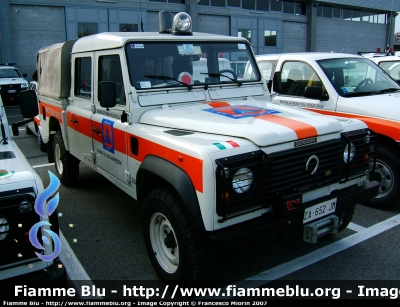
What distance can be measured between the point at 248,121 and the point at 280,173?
1.90ft

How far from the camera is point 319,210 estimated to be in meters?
3.07

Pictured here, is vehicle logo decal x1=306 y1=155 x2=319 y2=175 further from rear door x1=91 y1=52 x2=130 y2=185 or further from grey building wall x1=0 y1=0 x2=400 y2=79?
grey building wall x1=0 y1=0 x2=400 y2=79

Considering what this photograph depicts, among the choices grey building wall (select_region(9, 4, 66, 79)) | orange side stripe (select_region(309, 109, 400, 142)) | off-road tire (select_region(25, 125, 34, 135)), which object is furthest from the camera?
grey building wall (select_region(9, 4, 66, 79))

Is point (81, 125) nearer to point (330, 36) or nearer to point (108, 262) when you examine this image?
point (108, 262)

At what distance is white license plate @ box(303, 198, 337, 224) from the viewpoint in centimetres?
300

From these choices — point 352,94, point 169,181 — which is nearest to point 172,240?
point 169,181

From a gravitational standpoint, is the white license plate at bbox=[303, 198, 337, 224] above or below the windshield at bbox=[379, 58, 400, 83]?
below

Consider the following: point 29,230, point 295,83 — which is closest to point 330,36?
point 295,83

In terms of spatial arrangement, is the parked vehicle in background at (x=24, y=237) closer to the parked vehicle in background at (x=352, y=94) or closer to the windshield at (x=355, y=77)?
the parked vehicle in background at (x=352, y=94)

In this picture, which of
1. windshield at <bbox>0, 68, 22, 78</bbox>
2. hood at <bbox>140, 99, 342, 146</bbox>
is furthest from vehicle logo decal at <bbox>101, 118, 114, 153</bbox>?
windshield at <bbox>0, 68, 22, 78</bbox>

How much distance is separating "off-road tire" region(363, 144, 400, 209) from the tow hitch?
1.75 meters

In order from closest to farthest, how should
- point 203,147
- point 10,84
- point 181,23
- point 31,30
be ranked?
point 203,147 → point 181,23 → point 10,84 → point 31,30

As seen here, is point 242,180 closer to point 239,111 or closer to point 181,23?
point 239,111

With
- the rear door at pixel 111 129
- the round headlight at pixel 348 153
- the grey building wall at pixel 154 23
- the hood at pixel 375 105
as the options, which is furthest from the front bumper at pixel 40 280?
the grey building wall at pixel 154 23
